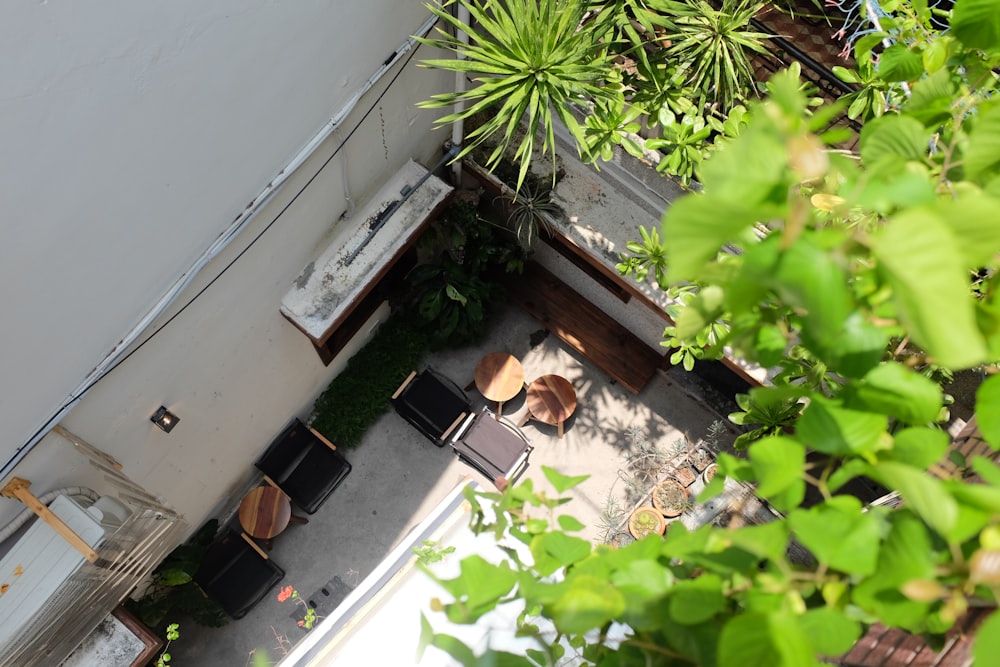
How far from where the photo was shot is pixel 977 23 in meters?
1.53

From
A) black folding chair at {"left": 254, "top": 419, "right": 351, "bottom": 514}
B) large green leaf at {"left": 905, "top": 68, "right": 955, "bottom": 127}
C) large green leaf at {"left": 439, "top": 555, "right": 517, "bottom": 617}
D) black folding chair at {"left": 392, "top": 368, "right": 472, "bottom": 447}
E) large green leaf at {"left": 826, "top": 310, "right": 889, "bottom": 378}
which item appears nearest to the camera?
large green leaf at {"left": 826, "top": 310, "right": 889, "bottom": 378}

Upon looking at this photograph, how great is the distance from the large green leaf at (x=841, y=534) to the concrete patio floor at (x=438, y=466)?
195 inches

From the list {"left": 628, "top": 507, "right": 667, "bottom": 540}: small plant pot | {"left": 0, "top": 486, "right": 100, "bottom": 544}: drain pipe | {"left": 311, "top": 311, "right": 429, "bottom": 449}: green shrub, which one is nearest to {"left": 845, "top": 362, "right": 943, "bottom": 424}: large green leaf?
{"left": 0, "top": 486, "right": 100, "bottom": 544}: drain pipe

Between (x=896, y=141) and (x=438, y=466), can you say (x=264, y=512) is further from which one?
(x=896, y=141)

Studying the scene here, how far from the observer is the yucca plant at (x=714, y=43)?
11.7ft

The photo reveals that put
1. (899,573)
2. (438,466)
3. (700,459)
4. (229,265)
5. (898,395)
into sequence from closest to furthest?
(899,573), (898,395), (229,265), (700,459), (438,466)

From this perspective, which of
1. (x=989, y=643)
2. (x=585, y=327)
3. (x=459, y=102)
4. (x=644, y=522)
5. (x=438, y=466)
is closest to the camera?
(x=989, y=643)

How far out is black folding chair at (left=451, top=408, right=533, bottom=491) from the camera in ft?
20.2

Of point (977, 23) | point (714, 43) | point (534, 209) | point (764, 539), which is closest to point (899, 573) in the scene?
point (764, 539)

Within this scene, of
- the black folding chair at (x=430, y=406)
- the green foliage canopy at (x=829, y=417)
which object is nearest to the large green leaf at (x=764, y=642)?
the green foliage canopy at (x=829, y=417)

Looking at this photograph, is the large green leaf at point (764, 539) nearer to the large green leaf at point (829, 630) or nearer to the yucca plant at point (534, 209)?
the large green leaf at point (829, 630)

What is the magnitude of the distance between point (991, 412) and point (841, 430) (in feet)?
0.91

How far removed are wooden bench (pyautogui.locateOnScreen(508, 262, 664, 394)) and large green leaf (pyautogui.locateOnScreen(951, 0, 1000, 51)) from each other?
15.4ft

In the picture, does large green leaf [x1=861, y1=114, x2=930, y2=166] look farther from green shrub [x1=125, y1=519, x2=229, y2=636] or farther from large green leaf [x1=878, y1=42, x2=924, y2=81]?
green shrub [x1=125, y1=519, x2=229, y2=636]
